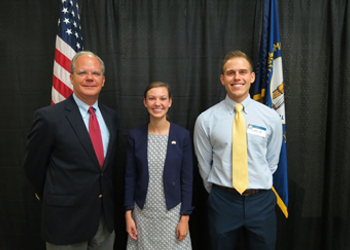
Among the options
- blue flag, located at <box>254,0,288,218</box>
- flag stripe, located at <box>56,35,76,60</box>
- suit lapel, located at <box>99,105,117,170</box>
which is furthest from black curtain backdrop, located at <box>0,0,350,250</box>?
suit lapel, located at <box>99,105,117,170</box>

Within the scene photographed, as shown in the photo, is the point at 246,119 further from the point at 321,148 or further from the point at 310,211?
the point at 310,211

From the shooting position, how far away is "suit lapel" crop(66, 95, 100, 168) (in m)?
1.37

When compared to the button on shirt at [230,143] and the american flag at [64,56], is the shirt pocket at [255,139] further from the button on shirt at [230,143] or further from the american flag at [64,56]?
the american flag at [64,56]

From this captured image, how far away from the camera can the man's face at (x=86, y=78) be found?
142 cm

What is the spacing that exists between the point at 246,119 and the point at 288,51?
1.08 meters

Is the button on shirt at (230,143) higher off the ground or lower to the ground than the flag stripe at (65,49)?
lower

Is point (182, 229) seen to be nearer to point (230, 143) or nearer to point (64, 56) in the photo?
point (230, 143)

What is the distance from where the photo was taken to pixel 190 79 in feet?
7.05

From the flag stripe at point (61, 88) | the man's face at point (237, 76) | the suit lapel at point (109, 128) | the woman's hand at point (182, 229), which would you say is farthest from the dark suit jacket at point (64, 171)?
the man's face at point (237, 76)

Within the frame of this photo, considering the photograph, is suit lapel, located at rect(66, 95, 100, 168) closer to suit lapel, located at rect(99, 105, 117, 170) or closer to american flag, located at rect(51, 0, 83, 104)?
suit lapel, located at rect(99, 105, 117, 170)

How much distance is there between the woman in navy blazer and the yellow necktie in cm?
33

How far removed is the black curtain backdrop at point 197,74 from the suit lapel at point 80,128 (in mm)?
712

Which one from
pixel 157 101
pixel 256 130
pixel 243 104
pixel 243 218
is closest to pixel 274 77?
pixel 243 104

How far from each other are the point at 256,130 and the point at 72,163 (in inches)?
49.7
